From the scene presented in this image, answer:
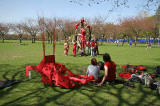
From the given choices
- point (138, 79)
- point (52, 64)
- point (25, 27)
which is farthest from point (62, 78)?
point (25, 27)

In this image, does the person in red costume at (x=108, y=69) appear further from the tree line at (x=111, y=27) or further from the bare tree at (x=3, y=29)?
the bare tree at (x=3, y=29)

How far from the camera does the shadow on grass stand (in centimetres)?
453

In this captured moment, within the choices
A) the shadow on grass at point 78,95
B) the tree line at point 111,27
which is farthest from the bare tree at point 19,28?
the shadow on grass at point 78,95

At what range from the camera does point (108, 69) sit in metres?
5.92

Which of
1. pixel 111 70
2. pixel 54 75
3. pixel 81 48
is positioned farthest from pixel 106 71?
pixel 81 48

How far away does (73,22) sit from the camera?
6047 cm

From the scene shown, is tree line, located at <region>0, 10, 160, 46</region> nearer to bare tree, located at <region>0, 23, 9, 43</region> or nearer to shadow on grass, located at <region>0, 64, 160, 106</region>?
bare tree, located at <region>0, 23, 9, 43</region>

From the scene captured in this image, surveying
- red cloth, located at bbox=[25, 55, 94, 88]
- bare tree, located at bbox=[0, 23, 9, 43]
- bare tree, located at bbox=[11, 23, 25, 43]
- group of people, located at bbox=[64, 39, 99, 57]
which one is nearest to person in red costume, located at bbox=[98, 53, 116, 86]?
red cloth, located at bbox=[25, 55, 94, 88]

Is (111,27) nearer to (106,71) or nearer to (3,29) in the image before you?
(3,29)

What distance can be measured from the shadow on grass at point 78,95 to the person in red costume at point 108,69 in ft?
0.95

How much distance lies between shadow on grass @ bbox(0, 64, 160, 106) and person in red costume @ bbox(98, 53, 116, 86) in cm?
29

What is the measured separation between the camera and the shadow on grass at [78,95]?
4527 mm

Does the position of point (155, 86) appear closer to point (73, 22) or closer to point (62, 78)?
point (62, 78)

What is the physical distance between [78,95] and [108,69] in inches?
61.4
